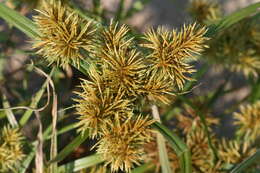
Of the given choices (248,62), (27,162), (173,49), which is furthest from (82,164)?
(248,62)

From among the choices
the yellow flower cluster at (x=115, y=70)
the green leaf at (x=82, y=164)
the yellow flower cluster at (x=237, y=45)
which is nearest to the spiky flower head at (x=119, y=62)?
the yellow flower cluster at (x=115, y=70)

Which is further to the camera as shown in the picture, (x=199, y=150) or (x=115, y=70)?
(x=199, y=150)

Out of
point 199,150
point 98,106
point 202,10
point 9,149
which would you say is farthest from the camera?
point 202,10

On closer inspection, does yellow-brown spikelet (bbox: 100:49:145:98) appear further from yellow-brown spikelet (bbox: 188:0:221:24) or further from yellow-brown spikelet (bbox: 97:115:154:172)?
yellow-brown spikelet (bbox: 188:0:221:24)

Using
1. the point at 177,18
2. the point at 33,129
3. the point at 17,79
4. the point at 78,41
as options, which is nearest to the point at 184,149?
the point at 78,41

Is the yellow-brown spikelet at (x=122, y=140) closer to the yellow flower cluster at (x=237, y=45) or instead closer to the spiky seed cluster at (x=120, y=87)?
the spiky seed cluster at (x=120, y=87)

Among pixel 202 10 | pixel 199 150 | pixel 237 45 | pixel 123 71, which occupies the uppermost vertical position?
pixel 202 10

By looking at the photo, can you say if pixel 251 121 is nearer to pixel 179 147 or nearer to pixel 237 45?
pixel 237 45
